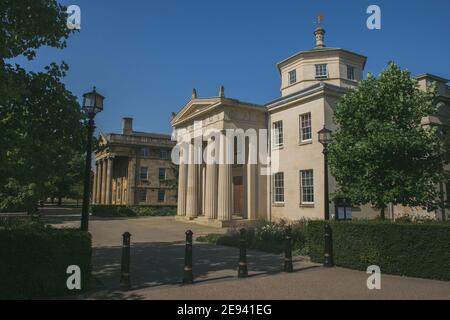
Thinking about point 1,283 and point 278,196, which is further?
point 278,196

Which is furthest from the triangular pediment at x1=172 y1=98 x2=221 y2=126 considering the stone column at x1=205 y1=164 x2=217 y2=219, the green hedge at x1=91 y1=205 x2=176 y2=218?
the green hedge at x1=91 y1=205 x2=176 y2=218

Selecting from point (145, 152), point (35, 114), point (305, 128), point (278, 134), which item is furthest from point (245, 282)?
point (145, 152)

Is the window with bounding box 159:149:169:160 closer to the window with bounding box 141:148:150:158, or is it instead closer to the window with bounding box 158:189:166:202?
the window with bounding box 141:148:150:158

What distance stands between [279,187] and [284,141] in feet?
10.3

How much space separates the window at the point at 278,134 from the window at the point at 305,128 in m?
2.09

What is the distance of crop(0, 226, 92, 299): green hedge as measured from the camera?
6895mm

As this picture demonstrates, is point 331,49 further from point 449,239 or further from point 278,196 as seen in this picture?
point 449,239

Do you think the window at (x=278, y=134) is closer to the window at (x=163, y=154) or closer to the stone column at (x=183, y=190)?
the stone column at (x=183, y=190)

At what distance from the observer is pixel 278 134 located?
25.3 metres

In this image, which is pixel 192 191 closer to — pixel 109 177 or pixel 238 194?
pixel 238 194

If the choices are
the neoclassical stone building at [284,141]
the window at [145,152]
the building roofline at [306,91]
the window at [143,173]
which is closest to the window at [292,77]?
the neoclassical stone building at [284,141]

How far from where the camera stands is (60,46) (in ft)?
29.5
